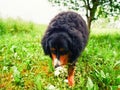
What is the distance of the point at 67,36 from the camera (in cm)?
432

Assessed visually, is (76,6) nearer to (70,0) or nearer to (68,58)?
(70,0)

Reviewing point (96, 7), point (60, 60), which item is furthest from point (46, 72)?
point (96, 7)

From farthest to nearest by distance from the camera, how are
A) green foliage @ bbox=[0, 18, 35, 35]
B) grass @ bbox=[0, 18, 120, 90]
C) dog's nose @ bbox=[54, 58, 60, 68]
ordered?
green foliage @ bbox=[0, 18, 35, 35]
grass @ bbox=[0, 18, 120, 90]
dog's nose @ bbox=[54, 58, 60, 68]

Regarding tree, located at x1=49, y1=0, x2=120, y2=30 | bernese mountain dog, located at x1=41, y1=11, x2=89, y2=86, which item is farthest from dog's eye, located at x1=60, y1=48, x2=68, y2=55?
tree, located at x1=49, y1=0, x2=120, y2=30

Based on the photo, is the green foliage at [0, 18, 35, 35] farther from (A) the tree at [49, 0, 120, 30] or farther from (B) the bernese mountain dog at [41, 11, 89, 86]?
(B) the bernese mountain dog at [41, 11, 89, 86]

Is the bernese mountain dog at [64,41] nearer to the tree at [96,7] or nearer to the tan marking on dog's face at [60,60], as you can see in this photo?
the tan marking on dog's face at [60,60]

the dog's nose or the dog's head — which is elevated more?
the dog's head

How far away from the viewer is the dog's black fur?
14.0 ft

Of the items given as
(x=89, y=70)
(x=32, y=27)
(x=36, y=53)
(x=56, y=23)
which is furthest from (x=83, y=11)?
(x=56, y=23)

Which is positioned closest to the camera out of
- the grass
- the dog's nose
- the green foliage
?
the dog's nose

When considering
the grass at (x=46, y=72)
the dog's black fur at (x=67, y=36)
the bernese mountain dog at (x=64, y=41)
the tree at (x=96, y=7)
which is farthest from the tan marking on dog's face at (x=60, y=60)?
the tree at (x=96, y=7)

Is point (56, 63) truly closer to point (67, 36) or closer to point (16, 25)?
point (67, 36)

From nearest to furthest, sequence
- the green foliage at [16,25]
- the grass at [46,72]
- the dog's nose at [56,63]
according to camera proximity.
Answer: the dog's nose at [56,63] → the grass at [46,72] → the green foliage at [16,25]

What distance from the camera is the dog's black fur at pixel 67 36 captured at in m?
Result: 4.27
